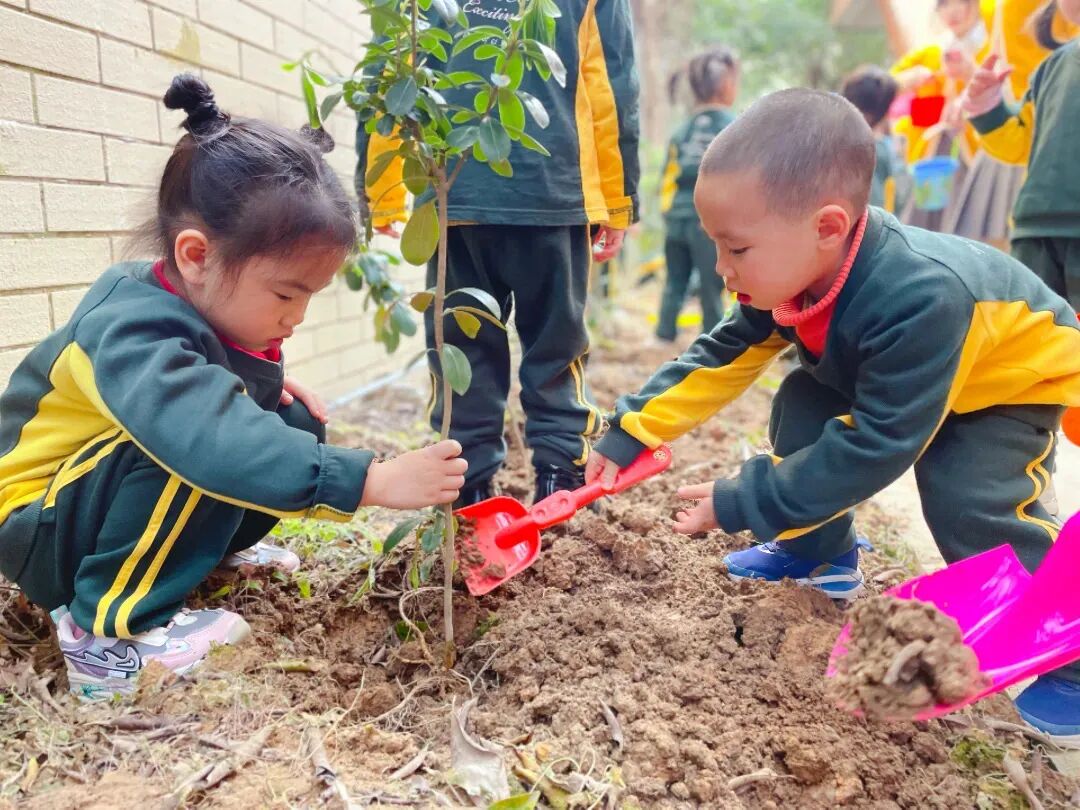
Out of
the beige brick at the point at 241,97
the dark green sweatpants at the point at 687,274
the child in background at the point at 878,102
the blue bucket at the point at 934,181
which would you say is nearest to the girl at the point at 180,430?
the beige brick at the point at 241,97

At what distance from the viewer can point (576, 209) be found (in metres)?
2.04

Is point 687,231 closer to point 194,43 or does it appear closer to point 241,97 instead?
point 241,97

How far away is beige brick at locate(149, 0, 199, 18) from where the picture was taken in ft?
7.75

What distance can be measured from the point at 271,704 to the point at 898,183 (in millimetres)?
5382

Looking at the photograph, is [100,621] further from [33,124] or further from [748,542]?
[748,542]

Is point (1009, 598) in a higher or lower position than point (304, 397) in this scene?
lower

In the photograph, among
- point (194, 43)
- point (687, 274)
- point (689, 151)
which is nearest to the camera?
point (194, 43)

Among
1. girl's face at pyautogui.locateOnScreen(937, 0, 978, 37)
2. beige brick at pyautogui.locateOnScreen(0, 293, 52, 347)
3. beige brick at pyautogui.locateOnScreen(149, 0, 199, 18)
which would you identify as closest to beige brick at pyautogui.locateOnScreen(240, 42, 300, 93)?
beige brick at pyautogui.locateOnScreen(149, 0, 199, 18)

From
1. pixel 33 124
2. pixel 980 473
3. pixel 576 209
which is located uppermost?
pixel 33 124

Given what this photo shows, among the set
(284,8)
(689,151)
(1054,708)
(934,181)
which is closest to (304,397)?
Result: (1054,708)

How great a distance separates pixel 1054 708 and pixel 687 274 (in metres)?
4.17

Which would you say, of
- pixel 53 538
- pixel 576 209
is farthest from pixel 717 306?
pixel 53 538

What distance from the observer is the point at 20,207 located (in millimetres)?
1908

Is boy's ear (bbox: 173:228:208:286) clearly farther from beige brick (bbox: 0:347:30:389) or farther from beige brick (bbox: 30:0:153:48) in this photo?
beige brick (bbox: 30:0:153:48)
